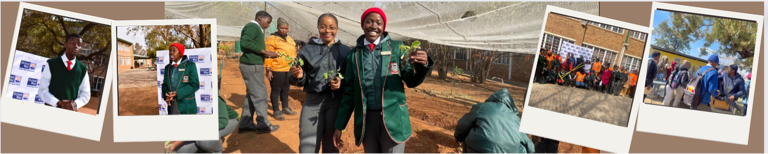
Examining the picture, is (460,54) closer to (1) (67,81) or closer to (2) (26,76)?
(1) (67,81)

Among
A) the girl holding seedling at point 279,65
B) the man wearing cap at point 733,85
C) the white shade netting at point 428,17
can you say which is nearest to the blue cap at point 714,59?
the man wearing cap at point 733,85

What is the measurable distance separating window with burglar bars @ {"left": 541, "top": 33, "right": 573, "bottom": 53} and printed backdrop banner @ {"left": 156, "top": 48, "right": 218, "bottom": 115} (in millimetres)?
3575

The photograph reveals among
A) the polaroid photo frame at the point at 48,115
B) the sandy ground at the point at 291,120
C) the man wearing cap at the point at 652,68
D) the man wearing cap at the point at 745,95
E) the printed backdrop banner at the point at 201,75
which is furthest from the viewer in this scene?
the sandy ground at the point at 291,120

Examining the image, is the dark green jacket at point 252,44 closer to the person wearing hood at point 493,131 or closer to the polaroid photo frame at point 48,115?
the polaroid photo frame at point 48,115

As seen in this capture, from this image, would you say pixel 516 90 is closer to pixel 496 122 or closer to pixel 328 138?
pixel 496 122

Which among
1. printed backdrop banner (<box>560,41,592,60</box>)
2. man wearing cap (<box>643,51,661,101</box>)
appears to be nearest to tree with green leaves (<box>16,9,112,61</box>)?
printed backdrop banner (<box>560,41,592,60</box>)

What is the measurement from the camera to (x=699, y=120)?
11.8ft

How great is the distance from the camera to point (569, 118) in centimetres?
339

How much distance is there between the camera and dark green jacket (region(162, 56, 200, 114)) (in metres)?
3.59

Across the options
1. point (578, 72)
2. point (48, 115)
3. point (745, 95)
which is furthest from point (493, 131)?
point (48, 115)

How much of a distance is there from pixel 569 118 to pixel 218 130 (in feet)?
12.6

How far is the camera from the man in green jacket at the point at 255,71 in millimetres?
4633

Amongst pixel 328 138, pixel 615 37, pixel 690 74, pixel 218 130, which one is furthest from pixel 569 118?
pixel 218 130

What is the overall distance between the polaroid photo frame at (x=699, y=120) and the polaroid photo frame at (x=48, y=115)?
574 centimetres
